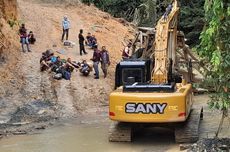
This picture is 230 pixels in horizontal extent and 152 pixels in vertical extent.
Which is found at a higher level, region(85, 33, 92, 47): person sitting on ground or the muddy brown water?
region(85, 33, 92, 47): person sitting on ground

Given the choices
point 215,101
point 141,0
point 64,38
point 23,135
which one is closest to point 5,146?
point 23,135

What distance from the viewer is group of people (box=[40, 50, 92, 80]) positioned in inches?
945

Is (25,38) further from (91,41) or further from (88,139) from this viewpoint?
(88,139)

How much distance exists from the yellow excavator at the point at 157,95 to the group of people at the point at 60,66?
20.0 ft

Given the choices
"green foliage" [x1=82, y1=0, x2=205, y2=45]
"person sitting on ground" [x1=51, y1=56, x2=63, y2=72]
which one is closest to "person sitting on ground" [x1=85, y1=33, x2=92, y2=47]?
"person sitting on ground" [x1=51, y1=56, x2=63, y2=72]

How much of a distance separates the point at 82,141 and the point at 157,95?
3154mm

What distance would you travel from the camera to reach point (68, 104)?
21828 mm

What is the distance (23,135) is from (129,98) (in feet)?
15.0

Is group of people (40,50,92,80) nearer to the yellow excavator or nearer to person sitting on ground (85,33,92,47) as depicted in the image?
person sitting on ground (85,33,92,47)

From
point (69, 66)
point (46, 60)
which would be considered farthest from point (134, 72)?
point (46, 60)

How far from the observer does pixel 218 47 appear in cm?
1188

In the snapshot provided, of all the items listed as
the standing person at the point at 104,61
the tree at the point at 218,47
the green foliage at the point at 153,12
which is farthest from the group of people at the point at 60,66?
the green foliage at the point at 153,12

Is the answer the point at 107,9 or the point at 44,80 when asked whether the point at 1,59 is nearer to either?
the point at 44,80

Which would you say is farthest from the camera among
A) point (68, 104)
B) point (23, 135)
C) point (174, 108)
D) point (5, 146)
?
point (68, 104)
